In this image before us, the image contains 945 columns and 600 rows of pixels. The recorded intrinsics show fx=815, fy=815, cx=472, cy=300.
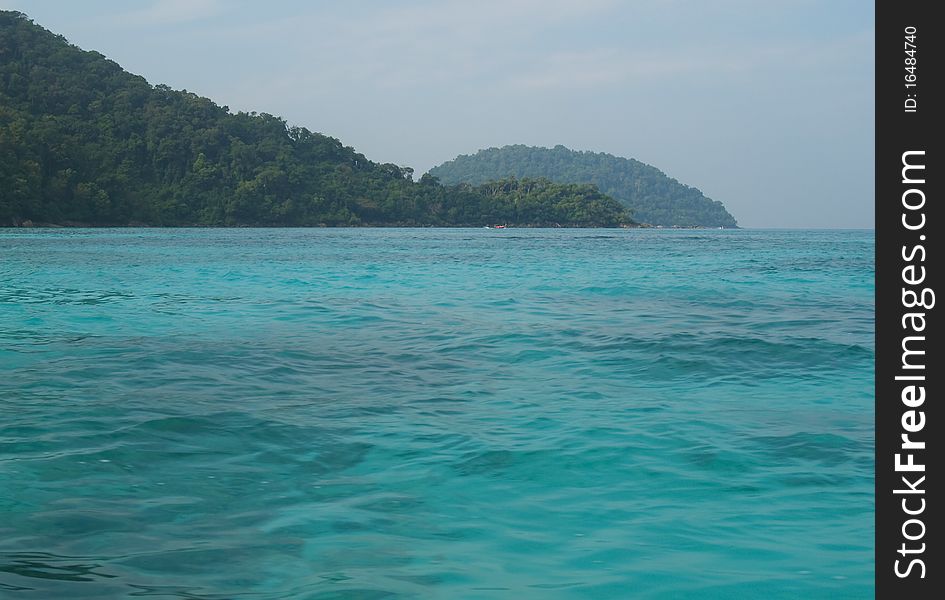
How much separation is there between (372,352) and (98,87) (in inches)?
4982

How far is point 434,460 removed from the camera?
5.93m

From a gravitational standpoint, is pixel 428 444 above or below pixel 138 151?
below

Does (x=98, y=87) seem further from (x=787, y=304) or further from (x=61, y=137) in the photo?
(x=787, y=304)

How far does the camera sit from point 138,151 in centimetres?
11738

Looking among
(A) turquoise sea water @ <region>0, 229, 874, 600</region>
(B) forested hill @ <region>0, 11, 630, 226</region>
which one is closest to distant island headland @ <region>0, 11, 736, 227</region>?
(B) forested hill @ <region>0, 11, 630, 226</region>

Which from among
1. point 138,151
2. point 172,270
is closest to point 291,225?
point 138,151

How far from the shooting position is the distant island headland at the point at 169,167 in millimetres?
86500

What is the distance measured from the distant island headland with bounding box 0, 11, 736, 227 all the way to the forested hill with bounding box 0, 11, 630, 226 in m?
0.19

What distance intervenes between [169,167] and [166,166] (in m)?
0.46
